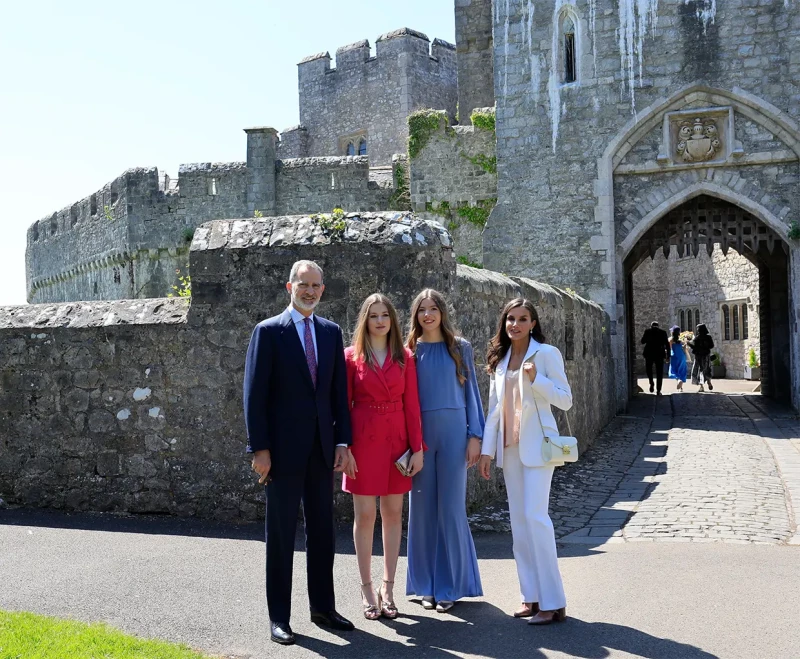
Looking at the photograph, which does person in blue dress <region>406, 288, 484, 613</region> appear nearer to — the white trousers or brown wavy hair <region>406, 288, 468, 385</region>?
brown wavy hair <region>406, 288, 468, 385</region>

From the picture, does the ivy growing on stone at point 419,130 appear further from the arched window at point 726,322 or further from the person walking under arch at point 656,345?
the arched window at point 726,322

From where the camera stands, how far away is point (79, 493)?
6328 mm

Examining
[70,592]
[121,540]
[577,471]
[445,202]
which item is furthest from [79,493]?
[445,202]

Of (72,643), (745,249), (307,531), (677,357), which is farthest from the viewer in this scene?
(677,357)

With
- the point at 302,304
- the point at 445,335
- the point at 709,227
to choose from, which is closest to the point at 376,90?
the point at 709,227

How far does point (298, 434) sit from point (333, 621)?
2.74 feet

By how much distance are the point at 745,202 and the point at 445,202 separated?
6357 millimetres

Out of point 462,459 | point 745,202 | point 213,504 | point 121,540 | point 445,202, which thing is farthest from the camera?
point 445,202

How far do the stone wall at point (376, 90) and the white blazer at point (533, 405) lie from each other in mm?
30305

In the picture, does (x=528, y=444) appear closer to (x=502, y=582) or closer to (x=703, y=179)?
(x=502, y=582)

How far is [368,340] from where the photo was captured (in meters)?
4.45

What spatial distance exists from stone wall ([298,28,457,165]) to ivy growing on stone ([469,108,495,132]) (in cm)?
1487

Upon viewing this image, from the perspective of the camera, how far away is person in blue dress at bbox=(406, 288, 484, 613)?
4.45m

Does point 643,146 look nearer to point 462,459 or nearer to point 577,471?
point 577,471
